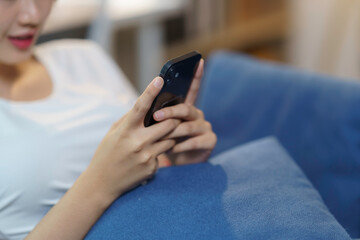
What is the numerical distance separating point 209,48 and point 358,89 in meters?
1.70

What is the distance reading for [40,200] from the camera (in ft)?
2.58

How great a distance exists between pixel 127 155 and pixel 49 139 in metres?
0.24

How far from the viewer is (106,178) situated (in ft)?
2.19

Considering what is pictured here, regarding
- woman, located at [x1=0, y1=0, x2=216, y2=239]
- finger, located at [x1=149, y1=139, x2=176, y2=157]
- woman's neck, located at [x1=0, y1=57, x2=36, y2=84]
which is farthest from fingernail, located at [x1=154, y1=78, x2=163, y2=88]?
woman's neck, located at [x1=0, y1=57, x2=36, y2=84]

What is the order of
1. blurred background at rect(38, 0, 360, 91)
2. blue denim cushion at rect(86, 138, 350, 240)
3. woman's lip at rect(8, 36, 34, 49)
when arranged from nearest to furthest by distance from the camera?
blue denim cushion at rect(86, 138, 350, 240), woman's lip at rect(8, 36, 34, 49), blurred background at rect(38, 0, 360, 91)

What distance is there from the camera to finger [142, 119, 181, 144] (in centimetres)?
66

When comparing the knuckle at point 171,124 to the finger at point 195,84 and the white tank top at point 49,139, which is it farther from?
the white tank top at point 49,139

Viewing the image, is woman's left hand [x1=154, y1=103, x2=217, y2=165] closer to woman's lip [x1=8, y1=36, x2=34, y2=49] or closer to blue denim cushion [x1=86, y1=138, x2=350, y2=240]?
blue denim cushion [x1=86, y1=138, x2=350, y2=240]

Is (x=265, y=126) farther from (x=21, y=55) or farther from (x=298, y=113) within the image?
(x=21, y=55)

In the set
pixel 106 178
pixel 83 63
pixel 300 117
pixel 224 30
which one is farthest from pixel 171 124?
pixel 224 30

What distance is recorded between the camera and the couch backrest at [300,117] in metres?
0.88

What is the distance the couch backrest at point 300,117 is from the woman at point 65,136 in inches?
8.6

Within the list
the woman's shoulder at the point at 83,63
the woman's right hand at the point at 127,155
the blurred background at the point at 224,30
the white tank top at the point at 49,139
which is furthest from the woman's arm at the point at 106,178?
the blurred background at the point at 224,30

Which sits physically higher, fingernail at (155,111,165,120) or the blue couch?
fingernail at (155,111,165,120)
